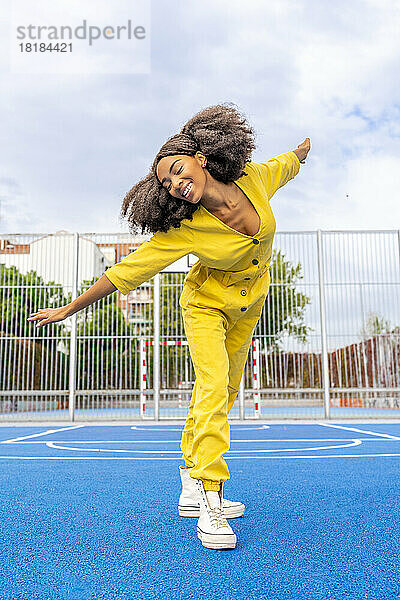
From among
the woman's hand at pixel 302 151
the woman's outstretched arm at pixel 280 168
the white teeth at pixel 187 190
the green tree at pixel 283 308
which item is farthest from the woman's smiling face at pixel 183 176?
the green tree at pixel 283 308

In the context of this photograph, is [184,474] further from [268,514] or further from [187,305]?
[187,305]

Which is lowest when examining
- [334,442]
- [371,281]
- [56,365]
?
[334,442]

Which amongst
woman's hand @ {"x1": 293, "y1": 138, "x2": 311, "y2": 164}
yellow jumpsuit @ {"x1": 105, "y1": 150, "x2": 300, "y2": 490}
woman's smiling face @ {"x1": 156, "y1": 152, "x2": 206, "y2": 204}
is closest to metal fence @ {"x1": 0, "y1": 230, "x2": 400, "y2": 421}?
woman's hand @ {"x1": 293, "y1": 138, "x2": 311, "y2": 164}

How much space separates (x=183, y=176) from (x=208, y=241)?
302 mm

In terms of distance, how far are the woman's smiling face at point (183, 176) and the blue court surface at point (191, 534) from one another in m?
1.42

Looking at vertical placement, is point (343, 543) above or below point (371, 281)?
below

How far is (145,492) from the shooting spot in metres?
3.36

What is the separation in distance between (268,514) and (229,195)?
1.56 meters

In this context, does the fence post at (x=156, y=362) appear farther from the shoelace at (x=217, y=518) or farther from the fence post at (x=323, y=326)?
the shoelace at (x=217, y=518)

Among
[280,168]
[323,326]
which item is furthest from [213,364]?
[323,326]

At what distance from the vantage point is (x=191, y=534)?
2.39 m

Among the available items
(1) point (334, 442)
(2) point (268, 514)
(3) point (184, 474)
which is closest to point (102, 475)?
(3) point (184, 474)

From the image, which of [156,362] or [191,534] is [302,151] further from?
[156,362]

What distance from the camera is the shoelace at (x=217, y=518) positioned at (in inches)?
87.9
